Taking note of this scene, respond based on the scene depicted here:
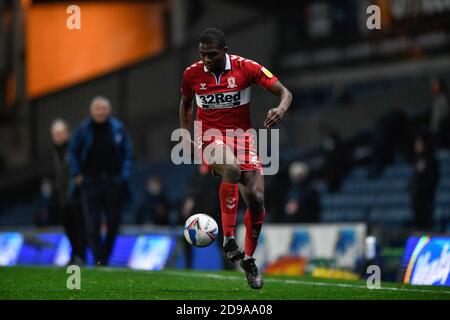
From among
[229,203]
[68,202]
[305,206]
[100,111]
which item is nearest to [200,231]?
[229,203]

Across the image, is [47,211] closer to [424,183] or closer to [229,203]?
[424,183]

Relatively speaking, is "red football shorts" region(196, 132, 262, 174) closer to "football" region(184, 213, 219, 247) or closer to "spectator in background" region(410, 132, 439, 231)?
"football" region(184, 213, 219, 247)

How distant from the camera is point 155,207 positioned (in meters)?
19.3

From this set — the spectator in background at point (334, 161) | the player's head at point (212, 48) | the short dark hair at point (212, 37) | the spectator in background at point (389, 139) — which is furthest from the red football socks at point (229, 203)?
the spectator in background at point (389, 139)

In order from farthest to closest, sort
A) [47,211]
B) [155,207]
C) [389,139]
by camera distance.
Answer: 1. [47,211]
2. [389,139]
3. [155,207]

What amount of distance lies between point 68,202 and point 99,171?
3.48 ft

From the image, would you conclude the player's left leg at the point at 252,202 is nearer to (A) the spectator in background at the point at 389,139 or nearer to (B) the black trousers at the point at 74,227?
(B) the black trousers at the point at 74,227

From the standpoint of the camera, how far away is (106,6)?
98.2 ft

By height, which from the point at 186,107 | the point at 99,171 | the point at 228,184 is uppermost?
the point at 186,107

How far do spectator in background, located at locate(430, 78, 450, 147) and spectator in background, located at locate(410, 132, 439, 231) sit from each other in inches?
86.3

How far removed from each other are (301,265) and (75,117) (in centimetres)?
1159

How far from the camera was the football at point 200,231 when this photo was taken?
9.29m

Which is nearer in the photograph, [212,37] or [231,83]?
[212,37]
